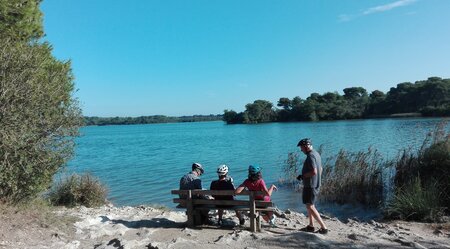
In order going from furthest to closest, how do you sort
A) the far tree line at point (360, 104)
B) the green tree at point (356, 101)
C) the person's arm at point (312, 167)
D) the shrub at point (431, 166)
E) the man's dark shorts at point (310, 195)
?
1. the green tree at point (356, 101)
2. the far tree line at point (360, 104)
3. the shrub at point (431, 166)
4. the man's dark shorts at point (310, 195)
5. the person's arm at point (312, 167)

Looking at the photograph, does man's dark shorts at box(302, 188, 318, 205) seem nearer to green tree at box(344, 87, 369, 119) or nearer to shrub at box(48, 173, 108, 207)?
shrub at box(48, 173, 108, 207)

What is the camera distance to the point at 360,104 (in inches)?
4267

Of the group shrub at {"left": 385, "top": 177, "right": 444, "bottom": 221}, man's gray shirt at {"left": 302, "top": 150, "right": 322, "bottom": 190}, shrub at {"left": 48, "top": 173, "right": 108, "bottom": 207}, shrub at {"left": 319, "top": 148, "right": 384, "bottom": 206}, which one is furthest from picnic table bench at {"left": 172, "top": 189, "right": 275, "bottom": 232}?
shrub at {"left": 319, "top": 148, "right": 384, "bottom": 206}

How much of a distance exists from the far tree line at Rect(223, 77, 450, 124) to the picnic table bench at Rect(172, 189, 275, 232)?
2814 inches

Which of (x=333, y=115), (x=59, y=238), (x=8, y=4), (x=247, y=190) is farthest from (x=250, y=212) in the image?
(x=333, y=115)

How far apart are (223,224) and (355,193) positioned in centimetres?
655

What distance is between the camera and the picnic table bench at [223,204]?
805 cm

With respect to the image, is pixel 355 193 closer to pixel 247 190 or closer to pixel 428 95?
pixel 247 190

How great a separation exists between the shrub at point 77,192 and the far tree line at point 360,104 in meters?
70.4

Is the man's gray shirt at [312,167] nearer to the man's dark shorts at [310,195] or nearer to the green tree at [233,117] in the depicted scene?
the man's dark shorts at [310,195]

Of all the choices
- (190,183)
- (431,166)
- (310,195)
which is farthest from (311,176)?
(431,166)

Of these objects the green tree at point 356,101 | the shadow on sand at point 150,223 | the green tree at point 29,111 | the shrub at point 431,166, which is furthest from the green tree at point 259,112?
the shadow on sand at point 150,223

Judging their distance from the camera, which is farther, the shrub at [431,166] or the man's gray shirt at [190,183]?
the shrub at [431,166]

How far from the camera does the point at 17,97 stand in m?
7.69
